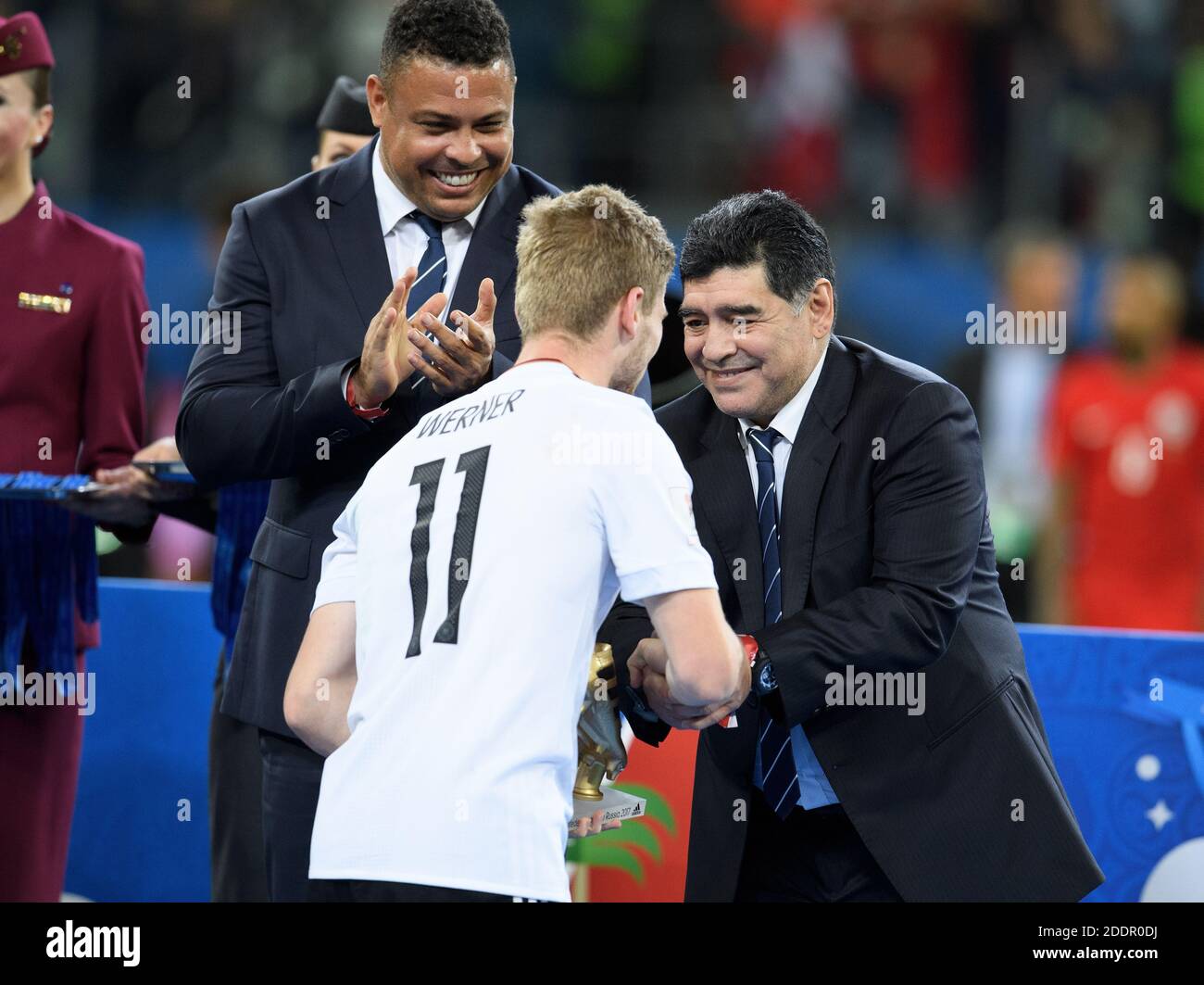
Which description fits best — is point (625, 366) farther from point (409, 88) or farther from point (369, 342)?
point (409, 88)

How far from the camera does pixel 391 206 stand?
281 centimetres

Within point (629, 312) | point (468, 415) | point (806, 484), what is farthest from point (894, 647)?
point (468, 415)

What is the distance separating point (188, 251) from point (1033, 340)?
12.1 ft

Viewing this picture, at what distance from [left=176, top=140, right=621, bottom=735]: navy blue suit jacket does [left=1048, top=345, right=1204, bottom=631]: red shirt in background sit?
3852mm

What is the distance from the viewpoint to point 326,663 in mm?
2250

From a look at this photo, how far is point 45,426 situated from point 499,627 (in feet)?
6.32

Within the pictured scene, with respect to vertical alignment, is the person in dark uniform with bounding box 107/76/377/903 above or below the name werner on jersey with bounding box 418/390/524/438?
below

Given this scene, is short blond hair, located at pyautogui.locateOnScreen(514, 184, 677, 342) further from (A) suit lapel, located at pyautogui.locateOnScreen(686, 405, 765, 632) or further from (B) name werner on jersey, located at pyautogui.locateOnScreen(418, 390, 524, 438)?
(A) suit lapel, located at pyautogui.locateOnScreen(686, 405, 765, 632)

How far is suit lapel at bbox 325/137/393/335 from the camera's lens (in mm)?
2746

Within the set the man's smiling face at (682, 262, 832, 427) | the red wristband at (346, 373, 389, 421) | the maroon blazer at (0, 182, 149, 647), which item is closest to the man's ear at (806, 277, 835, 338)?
the man's smiling face at (682, 262, 832, 427)

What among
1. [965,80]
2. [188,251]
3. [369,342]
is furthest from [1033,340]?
[369,342]

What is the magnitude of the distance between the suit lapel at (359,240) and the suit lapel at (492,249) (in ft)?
0.43

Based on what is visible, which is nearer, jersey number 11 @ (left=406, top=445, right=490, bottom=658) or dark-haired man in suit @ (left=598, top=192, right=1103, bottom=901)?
jersey number 11 @ (left=406, top=445, right=490, bottom=658)

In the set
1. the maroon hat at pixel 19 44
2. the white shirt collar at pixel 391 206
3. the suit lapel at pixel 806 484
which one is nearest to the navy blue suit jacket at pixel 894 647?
the suit lapel at pixel 806 484
